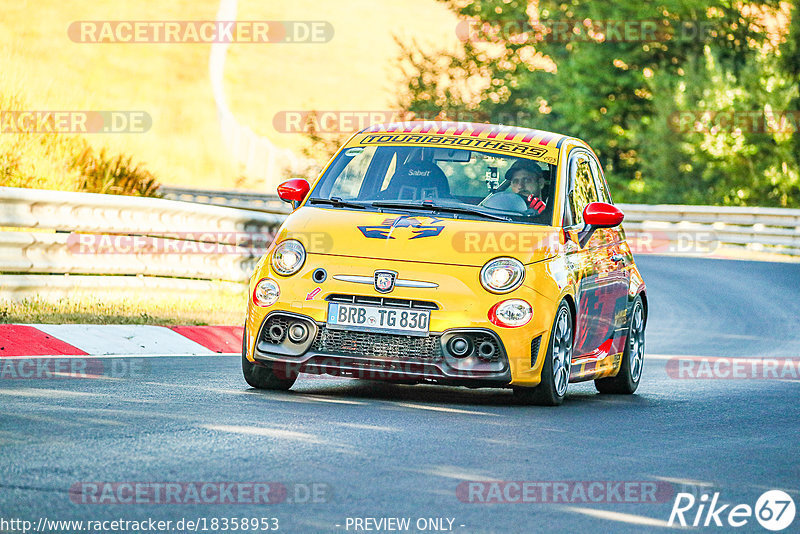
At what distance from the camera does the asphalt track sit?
5.49 m

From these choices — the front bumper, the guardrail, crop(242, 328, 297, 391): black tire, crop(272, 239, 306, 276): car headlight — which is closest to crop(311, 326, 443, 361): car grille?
the front bumper

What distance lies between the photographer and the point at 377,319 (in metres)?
8.39

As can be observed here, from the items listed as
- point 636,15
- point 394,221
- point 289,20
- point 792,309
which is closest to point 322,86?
point 289,20

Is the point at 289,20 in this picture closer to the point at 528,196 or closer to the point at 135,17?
the point at 135,17

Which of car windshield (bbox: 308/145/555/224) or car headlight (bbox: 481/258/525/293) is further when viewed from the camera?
car windshield (bbox: 308/145/555/224)

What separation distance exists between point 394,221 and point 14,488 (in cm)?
390

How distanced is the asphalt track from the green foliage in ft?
88.6

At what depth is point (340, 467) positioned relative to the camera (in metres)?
6.22

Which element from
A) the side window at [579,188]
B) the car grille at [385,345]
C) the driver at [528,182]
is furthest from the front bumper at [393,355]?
the side window at [579,188]

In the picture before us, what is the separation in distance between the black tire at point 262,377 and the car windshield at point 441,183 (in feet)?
3.82

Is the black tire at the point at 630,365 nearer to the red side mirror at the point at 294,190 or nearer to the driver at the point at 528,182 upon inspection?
the driver at the point at 528,182

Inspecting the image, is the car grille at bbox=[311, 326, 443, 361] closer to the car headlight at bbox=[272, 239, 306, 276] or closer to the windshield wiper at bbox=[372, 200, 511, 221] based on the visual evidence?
the car headlight at bbox=[272, 239, 306, 276]

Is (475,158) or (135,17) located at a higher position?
(135,17)

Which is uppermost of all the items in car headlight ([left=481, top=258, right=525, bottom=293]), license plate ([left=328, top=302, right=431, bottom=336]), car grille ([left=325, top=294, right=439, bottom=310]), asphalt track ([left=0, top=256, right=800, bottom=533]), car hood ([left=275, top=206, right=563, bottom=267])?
car hood ([left=275, top=206, right=563, bottom=267])
